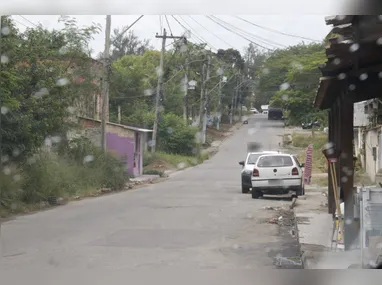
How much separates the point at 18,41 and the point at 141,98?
352 inches

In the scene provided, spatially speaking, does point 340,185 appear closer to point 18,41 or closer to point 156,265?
→ point 156,265

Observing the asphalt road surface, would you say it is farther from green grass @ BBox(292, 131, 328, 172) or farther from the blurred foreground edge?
green grass @ BBox(292, 131, 328, 172)

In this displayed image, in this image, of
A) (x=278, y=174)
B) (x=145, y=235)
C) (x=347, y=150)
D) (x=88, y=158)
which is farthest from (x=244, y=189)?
(x=347, y=150)

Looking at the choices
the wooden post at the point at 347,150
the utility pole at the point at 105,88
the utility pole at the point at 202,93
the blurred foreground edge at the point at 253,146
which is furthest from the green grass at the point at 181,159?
the wooden post at the point at 347,150

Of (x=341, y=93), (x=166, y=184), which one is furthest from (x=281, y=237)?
(x=166, y=184)

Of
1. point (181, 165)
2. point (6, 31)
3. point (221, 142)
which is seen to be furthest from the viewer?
point (181, 165)

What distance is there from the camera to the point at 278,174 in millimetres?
17094

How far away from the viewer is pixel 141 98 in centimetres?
2328

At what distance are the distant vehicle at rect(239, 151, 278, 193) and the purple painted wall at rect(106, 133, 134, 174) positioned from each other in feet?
12.8

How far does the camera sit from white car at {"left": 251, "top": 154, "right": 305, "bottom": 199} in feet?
55.0

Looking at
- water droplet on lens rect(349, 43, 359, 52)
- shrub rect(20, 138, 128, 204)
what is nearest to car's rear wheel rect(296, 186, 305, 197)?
shrub rect(20, 138, 128, 204)

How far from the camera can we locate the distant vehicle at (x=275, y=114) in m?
15.0

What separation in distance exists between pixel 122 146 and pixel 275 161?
546 cm

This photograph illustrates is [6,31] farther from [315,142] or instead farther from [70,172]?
[315,142]
